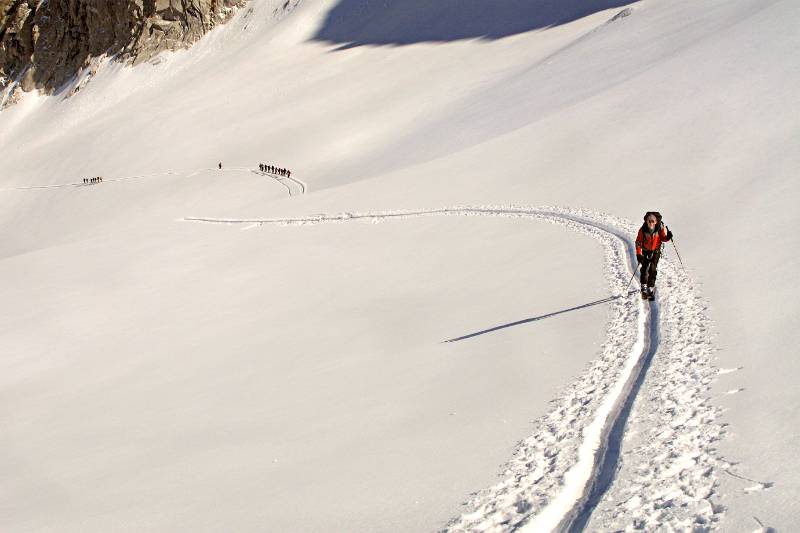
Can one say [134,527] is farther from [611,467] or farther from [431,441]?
[611,467]

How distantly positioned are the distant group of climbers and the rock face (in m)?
44.2

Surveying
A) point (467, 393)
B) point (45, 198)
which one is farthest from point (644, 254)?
point (45, 198)

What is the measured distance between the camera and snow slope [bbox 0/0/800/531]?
5770 mm

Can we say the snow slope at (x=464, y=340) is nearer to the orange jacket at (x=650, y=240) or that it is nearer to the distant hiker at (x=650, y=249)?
the distant hiker at (x=650, y=249)

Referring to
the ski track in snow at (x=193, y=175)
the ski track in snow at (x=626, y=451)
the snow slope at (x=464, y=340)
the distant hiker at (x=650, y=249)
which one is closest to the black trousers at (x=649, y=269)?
the distant hiker at (x=650, y=249)

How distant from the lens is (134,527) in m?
5.96

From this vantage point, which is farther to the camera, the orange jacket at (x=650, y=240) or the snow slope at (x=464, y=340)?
the orange jacket at (x=650, y=240)

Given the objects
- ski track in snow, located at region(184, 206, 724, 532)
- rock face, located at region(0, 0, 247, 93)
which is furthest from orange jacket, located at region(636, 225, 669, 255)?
rock face, located at region(0, 0, 247, 93)

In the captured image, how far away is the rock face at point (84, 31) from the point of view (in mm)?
83000

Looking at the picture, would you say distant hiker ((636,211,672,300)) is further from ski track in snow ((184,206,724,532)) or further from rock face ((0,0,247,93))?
rock face ((0,0,247,93))

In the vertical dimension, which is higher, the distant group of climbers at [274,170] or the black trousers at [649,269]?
the distant group of climbers at [274,170]

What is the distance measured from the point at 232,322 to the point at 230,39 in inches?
2934

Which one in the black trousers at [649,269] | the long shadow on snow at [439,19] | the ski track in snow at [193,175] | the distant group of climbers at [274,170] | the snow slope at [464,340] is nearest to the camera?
the snow slope at [464,340]

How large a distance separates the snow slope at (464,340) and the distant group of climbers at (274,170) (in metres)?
9.27
